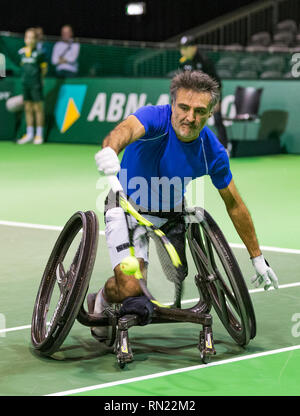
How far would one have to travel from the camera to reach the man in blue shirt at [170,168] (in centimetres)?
524

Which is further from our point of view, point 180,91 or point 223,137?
point 223,137

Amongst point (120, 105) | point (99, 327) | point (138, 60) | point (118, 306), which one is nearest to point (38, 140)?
point (120, 105)

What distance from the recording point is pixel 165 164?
553 centimetres

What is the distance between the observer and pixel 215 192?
521 inches

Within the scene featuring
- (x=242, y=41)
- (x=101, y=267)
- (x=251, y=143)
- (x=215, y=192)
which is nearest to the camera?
(x=101, y=267)

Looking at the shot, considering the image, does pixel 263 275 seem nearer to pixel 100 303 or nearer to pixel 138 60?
pixel 100 303

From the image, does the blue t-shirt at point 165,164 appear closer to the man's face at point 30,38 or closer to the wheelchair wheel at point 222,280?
the wheelchair wheel at point 222,280

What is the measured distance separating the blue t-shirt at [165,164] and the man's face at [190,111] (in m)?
0.11

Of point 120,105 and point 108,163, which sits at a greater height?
point 108,163

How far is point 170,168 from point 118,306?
91 cm

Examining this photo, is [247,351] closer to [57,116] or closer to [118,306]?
[118,306]

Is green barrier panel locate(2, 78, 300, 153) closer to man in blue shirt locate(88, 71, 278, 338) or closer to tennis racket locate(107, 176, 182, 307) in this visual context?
man in blue shirt locate(88, 71, 278, 338)

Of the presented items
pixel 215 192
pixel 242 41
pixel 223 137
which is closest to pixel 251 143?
pixel 223 137

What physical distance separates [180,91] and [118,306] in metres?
1.36
